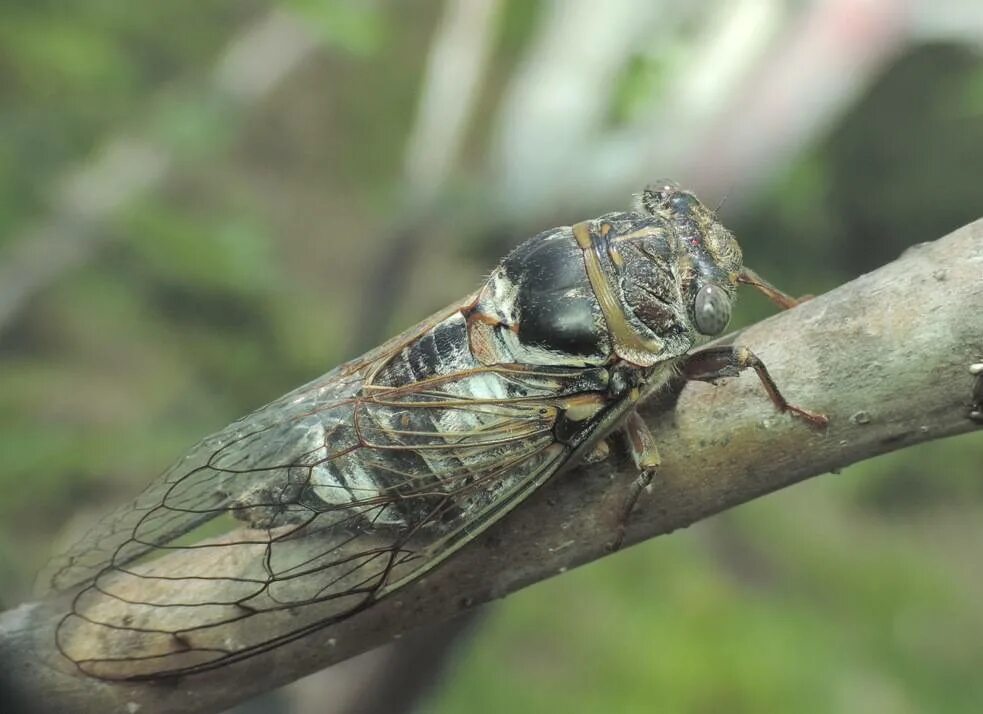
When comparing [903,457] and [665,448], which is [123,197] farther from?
[903,457]

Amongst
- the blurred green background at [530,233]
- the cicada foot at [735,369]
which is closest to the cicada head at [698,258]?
the cicada foot at [735,369]

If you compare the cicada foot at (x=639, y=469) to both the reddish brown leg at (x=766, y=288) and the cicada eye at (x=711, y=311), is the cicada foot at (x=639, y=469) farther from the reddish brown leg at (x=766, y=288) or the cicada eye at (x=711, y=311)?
the reddish brown leg at (x=766, y=288)

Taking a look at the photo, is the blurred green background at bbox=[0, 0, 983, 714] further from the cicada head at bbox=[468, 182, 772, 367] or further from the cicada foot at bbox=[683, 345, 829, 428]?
Answer: the cicada foot at bbox=[683, 345, 829, 428]

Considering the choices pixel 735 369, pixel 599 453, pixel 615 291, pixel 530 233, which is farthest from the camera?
pixel 530 233

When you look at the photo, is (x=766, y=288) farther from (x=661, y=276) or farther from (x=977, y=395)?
(x=977, y=395)

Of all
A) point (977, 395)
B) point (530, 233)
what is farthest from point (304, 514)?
point (530, 233)
